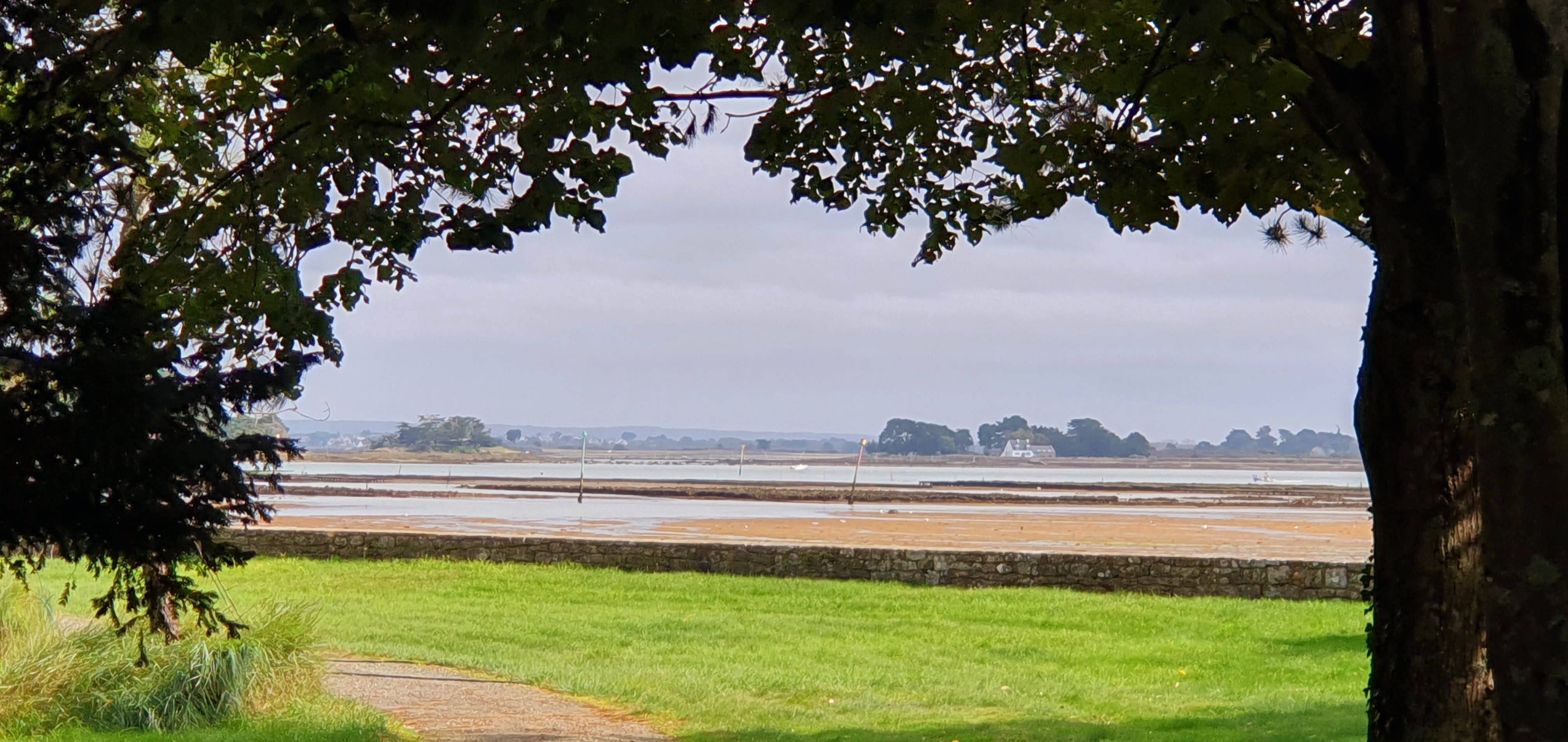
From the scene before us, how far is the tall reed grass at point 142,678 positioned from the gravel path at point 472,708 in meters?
0.70

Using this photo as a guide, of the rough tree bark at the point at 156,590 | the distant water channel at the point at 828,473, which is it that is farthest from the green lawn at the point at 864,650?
the distant water channel at the point at 828,473

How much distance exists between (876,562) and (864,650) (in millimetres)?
6271

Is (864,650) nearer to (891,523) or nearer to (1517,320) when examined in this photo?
(1517,320)

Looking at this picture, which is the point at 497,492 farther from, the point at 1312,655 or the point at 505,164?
the point at 505,164

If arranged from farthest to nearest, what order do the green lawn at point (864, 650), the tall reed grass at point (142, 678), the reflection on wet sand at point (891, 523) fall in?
1. the reflection on wet sand at point (891, 523)
2. the green lawn at point (864, 650)
3. the tall reed grass at point (142, 678)

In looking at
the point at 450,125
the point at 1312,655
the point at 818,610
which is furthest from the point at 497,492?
the point at 450,125

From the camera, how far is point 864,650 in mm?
14016

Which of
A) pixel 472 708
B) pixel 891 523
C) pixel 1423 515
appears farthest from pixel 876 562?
pixel 891 523

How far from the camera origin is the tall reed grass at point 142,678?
8656 millimetres

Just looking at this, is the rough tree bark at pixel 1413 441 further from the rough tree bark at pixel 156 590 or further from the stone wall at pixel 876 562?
the stone wall at pixel 876 562

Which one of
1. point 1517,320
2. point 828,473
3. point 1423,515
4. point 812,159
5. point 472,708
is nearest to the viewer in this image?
point 1517,320

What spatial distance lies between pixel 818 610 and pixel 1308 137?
40.0ft

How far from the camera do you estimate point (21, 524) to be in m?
5.18

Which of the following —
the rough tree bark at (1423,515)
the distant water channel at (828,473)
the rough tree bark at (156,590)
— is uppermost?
the rough tree bark at (1423,515)
